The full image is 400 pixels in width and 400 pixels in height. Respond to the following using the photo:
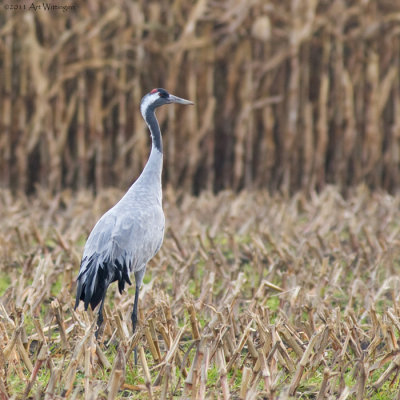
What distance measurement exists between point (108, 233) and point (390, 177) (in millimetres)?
5305

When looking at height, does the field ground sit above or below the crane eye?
below

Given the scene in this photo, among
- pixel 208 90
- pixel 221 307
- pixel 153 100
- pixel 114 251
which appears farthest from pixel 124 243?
pixel 208 90

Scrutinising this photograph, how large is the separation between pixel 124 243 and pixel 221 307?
0.53 m

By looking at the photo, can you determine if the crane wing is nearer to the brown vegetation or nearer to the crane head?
the crane head

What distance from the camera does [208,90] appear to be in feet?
27.3

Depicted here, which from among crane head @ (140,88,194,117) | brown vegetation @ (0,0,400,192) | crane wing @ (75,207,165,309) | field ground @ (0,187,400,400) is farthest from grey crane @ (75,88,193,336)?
brown vegetation @ (0,0,400,192)

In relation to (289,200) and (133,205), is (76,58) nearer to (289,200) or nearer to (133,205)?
(289,200)

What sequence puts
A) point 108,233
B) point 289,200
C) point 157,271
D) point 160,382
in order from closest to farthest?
1. point 160,382
2. point 108,233
3. point 157,271
4. point 289,200

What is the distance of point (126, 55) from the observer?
27.1 feet

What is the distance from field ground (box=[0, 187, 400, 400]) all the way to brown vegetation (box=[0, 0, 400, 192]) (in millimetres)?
696

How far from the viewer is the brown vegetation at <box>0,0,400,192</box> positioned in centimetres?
811

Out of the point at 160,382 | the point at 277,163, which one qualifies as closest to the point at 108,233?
the point at 160,382

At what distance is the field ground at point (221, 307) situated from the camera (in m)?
3.17

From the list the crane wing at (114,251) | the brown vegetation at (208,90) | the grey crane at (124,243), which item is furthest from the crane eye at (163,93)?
the brown vegetation at (208,90)
